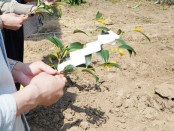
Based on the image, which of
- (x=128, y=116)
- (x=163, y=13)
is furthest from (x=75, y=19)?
(x=128, y=116)

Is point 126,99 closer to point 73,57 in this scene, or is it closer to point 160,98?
point 160,98

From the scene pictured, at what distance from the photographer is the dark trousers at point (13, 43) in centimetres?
184

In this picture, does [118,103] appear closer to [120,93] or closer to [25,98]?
[120,93]

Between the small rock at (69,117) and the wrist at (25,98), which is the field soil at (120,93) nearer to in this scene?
the small rock at (69,117)

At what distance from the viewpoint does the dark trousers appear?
6.05ft

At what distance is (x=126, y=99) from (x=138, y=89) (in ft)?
0.75

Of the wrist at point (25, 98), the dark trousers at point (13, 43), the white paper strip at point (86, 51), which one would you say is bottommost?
the dark trousers at point (13, 43)

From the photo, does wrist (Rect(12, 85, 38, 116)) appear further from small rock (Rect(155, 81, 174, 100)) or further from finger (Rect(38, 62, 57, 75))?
small rock (Rect(155, 81, 174, 100))

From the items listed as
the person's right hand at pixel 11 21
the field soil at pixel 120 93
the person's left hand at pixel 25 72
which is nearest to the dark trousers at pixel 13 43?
the person's right hand at pixel 11 21

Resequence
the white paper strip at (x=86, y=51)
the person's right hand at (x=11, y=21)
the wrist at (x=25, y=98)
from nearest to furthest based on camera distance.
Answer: the wrist at (x=25, y=98), the white paper strip at (x=86, y=51), the person's right hand at (x=11, y=21)

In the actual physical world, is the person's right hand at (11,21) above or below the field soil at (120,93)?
above

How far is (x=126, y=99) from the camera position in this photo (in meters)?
1.96

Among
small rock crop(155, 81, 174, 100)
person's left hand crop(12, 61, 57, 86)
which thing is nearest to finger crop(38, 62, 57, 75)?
person's left hand crop(12, 61, 57, 86)

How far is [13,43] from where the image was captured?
1898 mm
